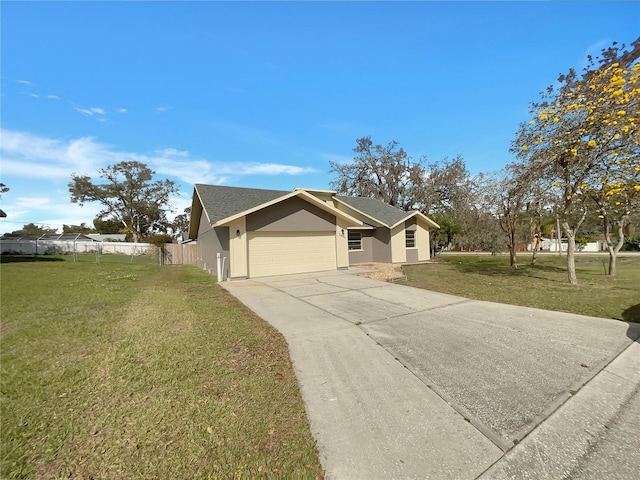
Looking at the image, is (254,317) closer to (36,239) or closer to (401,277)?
(401,277)

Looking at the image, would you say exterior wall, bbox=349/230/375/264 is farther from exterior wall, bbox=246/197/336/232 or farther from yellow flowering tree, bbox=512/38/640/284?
yellow flowering tree, bbox=512/38/640/284

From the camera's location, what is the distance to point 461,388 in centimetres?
321

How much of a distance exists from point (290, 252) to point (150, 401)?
35.2 feet

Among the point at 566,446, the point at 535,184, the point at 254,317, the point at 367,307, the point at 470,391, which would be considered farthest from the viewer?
the point at 535,184

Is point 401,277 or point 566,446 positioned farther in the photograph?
point 401,277

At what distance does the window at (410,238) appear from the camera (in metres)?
19.4

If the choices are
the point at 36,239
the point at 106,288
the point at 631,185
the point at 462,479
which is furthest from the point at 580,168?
Answer: the point at 36,239

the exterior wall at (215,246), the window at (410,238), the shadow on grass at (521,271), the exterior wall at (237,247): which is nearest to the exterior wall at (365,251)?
the window at (410,238)

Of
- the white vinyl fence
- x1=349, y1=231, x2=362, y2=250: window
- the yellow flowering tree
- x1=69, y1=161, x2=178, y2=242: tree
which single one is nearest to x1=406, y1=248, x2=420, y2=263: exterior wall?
x1=349, y1=231, x2=362, y2=250: window

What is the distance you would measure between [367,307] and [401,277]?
17.1 ft

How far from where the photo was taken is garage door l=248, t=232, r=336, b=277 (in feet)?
41.5

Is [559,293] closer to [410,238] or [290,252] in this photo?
[290,252]

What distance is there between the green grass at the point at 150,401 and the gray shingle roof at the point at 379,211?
576 inches

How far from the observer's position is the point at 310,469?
2.09m
